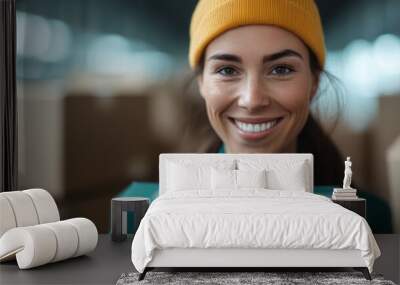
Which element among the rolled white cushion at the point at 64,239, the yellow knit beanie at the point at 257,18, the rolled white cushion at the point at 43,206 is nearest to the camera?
the rolled white cushion at the point at 64,239

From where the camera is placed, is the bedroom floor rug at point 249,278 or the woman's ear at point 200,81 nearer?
the bedroom floor rug at point 249,278

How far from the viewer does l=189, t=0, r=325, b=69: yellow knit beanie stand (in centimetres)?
627

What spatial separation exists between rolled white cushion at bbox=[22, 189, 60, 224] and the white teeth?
2.09 meters

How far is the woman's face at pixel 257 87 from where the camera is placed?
6.31 meters

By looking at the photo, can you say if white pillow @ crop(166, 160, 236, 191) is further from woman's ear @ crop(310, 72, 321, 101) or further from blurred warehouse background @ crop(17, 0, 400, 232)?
woman's ear @ crop(310, 72, 321, 101)

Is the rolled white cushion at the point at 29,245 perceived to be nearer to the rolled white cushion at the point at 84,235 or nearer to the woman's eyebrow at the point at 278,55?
the rolled white cushion at the point at 84,235

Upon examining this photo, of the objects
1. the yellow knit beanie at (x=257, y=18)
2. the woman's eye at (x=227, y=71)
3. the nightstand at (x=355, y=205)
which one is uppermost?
the yellow knit beanie at (x=257, y=18)

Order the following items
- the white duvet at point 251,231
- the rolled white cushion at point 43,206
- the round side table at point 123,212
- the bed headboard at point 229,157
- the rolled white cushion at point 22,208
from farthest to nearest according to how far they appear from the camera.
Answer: the bed headboard at point 229,157 → the round side table at point 123,212 → the rolled white cushion at point 43,206 → the rolled white cushion at point 22,208 → the white duvet at point 251,231

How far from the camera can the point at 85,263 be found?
5086 millimetres

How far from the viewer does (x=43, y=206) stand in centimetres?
535

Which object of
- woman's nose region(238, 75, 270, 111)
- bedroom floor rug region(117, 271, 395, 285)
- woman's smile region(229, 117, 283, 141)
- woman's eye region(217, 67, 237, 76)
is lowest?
bedroom floor rug region(117, 271, 395, 285)

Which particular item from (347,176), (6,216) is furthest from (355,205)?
(6,216)

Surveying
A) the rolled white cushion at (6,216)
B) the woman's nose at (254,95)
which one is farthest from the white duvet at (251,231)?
the woman's nose at (254,95)

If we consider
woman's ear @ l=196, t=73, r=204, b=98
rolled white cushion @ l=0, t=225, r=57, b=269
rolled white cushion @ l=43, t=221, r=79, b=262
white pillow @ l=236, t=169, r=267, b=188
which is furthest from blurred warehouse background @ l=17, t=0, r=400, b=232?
rolled white cushion @ l=0, t=225, r=57, b=269
